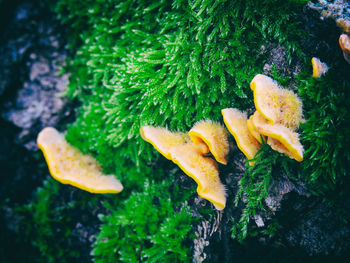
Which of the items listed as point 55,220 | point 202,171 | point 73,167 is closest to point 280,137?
point 202,171

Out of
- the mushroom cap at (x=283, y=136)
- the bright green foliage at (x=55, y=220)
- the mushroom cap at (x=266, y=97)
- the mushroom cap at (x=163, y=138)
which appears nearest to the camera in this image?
the mushroom cap at (x=283, y=136)

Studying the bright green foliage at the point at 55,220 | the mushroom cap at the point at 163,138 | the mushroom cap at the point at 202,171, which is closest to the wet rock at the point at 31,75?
the bright green foliage at the point at 55,220

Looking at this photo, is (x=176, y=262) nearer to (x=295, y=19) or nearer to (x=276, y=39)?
(x=276, y=39)

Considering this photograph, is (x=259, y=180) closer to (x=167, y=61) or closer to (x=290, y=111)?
(x=290, y=111)

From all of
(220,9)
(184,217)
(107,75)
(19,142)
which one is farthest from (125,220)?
(220,9)

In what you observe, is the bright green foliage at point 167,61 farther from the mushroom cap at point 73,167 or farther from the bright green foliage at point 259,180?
the bright green foliage at point 259,180

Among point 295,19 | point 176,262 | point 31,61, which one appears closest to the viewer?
point 295,19

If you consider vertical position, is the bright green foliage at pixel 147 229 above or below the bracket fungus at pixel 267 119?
below
